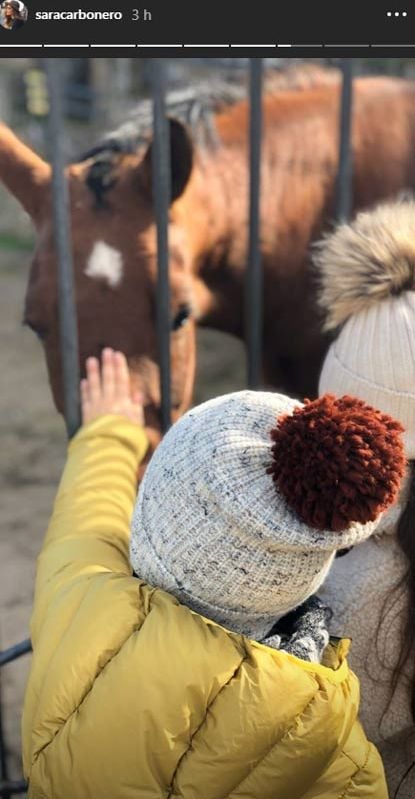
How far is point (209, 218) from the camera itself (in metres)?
2.06


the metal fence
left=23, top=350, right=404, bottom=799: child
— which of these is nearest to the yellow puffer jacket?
left=23, top=350, right=404, bottom=799: child

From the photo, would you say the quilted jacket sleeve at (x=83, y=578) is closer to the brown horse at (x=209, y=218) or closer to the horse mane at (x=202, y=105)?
the brown horse at (x=209, y=218)

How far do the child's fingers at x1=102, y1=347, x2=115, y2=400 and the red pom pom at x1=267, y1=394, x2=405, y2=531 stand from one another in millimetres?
563

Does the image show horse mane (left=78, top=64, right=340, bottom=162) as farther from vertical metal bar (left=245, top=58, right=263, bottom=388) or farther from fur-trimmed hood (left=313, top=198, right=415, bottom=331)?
Result: fur-trimmed hood (left=313, top=198, right=415, bottom=331)

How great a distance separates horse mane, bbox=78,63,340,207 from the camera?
177cm

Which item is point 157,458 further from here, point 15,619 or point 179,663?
point 15,619

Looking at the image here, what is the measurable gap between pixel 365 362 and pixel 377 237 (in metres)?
0.19

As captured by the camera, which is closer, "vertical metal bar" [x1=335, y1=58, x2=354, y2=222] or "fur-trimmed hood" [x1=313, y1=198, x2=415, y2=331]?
"fur-trimmed hood" [x1=313, y1=198, x2=415, y2=331]

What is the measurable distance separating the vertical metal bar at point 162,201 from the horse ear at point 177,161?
1.18 feet

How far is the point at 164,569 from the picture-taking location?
2.88 ft

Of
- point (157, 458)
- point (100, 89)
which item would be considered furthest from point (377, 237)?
point (100, 89)
